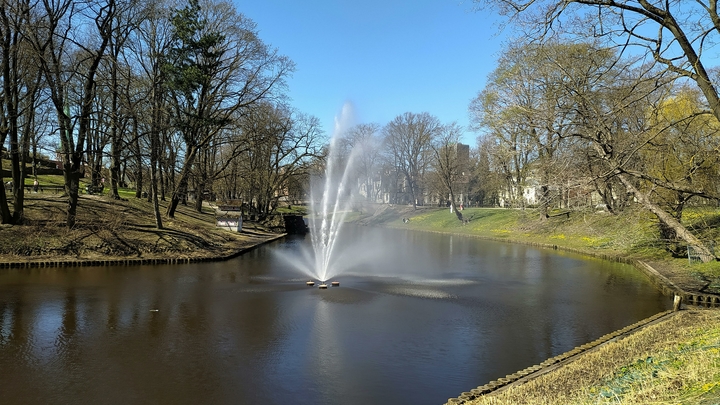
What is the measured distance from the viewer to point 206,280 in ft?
59.3

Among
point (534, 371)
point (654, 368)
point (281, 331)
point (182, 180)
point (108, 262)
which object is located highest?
point (182, 180)

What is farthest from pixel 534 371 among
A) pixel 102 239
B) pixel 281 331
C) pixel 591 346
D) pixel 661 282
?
pixel 102 239

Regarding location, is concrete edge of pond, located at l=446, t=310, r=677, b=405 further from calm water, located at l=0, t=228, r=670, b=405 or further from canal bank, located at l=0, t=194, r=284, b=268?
canal bank, located at l=0, t=194, r=284, b=268

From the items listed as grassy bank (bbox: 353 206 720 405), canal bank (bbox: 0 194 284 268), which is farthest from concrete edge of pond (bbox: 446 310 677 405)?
canal bank (bbox: 0 194 284 268)

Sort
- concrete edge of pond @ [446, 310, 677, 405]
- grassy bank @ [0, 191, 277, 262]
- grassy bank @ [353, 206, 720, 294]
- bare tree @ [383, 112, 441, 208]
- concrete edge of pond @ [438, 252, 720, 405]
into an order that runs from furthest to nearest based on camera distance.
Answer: bare tree @ [383, 112, 441, 208] < grassy bank @ [0, 191, 277, 262] < grassy bank @ [353, 206, 720, 294] < concrete edge of pond @ [438, 252, 720, 405] < concrete edge of pond @ [446, 310, 677, 405]

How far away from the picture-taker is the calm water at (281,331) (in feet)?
26.7

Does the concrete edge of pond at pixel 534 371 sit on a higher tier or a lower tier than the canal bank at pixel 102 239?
lower

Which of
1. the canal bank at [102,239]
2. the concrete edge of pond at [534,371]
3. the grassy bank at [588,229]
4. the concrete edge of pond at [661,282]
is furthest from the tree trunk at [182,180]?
the concrete edge of pond at [661,282]

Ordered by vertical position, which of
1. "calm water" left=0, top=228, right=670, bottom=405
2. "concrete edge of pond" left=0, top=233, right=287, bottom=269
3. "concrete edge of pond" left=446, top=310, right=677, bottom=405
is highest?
"concrete edge of pond" left=0, top=233, right=287, bottom=269

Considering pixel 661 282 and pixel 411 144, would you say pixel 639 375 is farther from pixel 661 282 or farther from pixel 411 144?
pixel 411 144

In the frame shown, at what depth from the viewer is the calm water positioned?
8.14m

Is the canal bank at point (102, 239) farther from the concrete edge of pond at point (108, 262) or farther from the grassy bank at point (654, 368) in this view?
the grassy bank at point (654, 368)

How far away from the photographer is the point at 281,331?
11445 mm

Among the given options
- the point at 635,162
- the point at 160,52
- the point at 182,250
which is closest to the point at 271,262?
the point at 182,250
